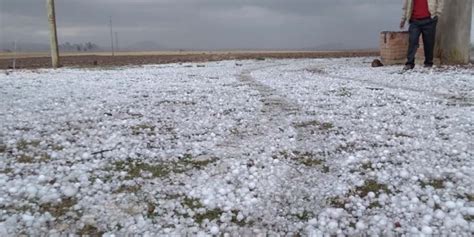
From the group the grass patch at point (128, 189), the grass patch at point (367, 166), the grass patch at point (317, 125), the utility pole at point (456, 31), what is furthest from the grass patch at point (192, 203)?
the utility pole at point (456, 31)

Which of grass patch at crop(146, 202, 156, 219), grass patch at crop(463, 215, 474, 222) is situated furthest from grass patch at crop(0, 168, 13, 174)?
grass patch at crop(463, 215, 474, 222)

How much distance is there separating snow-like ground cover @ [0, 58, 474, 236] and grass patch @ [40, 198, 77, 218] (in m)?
0.02

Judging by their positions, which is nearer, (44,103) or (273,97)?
(44,103)

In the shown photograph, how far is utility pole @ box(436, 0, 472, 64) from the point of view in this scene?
16031mm

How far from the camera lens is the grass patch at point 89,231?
11.2ft

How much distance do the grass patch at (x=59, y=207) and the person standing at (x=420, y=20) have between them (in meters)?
13.4

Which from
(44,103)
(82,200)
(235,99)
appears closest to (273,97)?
(235,99)

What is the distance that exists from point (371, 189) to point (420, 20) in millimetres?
12595

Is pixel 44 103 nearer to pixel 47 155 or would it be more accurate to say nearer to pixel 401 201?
pixel 47 155

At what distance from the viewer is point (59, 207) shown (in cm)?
382

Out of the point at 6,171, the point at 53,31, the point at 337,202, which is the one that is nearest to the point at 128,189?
the point at 6,171

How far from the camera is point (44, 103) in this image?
→ 28.7 ft

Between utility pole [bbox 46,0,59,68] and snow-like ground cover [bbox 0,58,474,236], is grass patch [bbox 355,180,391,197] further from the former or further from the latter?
utility pole [bbox 46,0,59,68]

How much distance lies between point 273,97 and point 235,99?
0.94m
